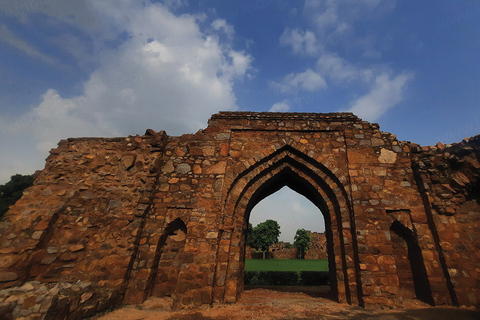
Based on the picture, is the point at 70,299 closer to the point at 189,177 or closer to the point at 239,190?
the point at 189,177

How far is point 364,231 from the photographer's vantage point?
19.0ft

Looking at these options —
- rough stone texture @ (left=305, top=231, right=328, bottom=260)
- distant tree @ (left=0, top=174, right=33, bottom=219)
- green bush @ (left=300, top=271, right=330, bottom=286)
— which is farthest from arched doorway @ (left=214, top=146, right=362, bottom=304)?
rough stone texture @ (left=305, top=231, right=328, bottom=260)

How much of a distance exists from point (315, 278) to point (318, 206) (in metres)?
5.95

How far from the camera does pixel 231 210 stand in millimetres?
6496

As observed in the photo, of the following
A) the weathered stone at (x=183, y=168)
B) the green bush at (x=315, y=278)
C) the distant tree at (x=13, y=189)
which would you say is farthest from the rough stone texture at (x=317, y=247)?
the distant tree at (x=13, y=189)

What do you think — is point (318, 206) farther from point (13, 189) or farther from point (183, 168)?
point (13, 189)

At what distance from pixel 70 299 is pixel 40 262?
2.23 m

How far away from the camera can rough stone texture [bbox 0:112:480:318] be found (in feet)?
17.4

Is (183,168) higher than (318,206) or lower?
higher

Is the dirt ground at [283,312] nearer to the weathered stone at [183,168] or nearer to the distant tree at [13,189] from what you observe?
the weathered stone at [183,168]

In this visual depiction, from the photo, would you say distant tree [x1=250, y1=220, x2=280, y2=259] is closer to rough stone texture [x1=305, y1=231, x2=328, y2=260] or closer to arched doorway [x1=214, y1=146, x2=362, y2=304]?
rough stone texture [x1=305, y1=231, x2=328, y2=260]

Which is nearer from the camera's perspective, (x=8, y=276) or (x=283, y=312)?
(x=8, y=276)

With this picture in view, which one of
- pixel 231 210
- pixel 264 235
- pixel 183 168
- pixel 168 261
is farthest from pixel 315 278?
pixel 264 235

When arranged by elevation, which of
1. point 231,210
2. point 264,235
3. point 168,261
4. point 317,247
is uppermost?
point 264,235
